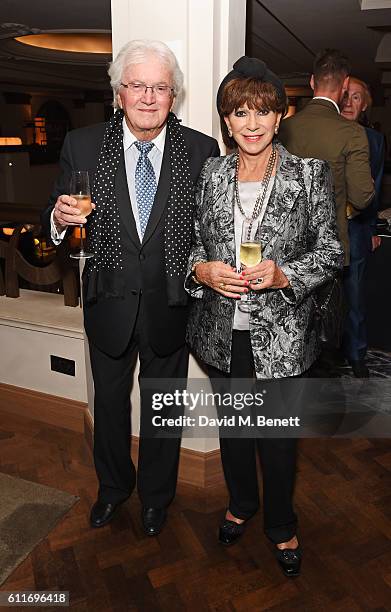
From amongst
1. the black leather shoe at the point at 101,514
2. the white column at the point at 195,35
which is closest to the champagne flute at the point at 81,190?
the white column at the point at 195,35

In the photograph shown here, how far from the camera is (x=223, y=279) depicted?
1835mm

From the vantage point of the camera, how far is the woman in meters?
1.84

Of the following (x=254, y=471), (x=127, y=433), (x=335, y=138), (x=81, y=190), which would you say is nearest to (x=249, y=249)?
(x=81, y=190)

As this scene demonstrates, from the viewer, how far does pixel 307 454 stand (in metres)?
2.98

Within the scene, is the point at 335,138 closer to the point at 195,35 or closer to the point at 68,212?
the point at 195,35

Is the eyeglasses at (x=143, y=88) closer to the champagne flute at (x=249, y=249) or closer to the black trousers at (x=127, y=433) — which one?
the champagne flute at (x=249, y=249)

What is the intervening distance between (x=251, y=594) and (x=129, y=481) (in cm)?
69

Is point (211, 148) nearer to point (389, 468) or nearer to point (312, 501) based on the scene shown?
point (312, 501)

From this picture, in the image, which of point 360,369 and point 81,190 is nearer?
point 81,190

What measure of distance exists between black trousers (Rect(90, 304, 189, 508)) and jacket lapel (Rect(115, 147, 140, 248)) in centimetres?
39

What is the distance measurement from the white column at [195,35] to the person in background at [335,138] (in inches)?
29.9

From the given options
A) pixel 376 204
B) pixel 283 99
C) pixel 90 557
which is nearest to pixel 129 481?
pixel 90 557

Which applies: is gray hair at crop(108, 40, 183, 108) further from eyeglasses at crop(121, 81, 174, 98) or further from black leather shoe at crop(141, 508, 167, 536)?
black leather shoe at crop(141, 508, 167, 536)

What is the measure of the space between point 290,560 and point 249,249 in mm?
1211
